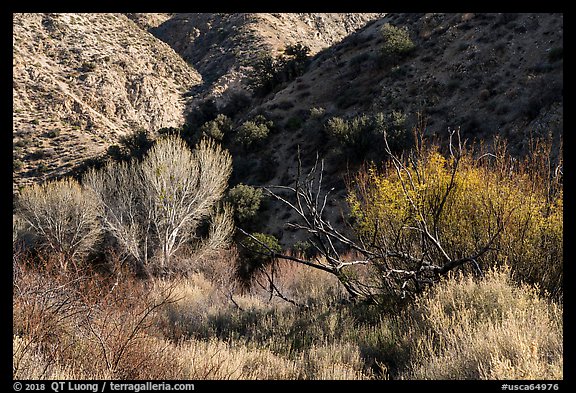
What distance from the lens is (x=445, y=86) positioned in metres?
23.2

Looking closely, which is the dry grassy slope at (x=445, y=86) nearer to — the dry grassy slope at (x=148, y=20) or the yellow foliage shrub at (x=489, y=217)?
the yellow foliage shrub at (x=489, y=217)

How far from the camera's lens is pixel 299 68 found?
37.6m

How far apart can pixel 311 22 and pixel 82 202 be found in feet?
206

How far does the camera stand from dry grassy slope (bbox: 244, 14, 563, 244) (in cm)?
1816

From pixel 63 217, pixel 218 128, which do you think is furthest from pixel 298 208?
pixel 218 128

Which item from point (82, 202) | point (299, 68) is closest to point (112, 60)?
point (299, 68)

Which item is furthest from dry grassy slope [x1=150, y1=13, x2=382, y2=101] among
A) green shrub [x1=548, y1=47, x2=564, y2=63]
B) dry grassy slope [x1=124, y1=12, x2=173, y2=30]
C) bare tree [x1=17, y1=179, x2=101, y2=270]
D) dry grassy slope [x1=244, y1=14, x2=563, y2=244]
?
green shrub [x1=548, y1=47, x2=564, y2=63]

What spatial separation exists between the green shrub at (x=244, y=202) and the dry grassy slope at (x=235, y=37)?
100ft

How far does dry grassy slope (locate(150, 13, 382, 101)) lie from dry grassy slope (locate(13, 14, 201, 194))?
5.92m

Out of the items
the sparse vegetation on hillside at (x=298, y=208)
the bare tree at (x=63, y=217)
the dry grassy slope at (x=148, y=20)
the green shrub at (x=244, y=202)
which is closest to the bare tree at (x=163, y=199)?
the sparse vegetation on hillside at (x=298, y=208)

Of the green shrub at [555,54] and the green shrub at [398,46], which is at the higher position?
the green shrub at [398,46]

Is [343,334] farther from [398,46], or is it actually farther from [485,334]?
[398,46]

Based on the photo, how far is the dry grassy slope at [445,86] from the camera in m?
18.2

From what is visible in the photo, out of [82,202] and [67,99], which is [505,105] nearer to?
[82,202]
